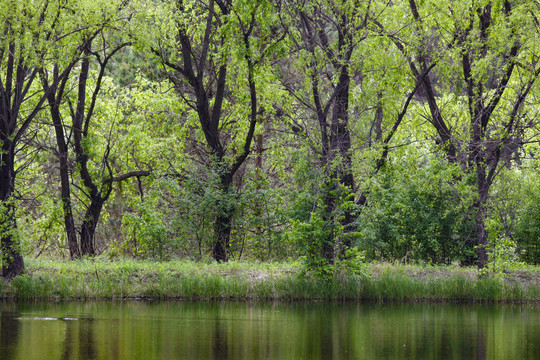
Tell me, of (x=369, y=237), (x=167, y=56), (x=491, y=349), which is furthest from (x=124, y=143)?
(x=491, y=349)

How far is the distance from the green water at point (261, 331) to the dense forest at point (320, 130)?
3.00m

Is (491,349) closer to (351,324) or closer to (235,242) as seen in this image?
(351,324)

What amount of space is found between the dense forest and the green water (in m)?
3.00

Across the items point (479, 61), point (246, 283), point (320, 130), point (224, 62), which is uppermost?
point (224, 62)

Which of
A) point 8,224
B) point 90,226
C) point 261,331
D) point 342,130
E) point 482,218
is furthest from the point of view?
point 90,226

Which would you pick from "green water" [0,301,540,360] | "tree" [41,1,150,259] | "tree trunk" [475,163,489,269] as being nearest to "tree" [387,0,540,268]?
"tree trunk" [475,163,489,269]

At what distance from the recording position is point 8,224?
19.5 metres

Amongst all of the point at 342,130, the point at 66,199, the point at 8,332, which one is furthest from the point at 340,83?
the point at 8,332

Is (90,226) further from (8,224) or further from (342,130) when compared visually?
(342,130)

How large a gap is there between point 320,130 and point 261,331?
1019 cm

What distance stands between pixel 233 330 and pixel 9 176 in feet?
30.8

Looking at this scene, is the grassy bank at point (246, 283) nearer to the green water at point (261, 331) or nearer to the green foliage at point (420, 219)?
the green water at point (261, 331)

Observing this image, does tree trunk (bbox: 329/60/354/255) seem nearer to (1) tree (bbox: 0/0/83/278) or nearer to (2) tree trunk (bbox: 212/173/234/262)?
(2) tree trunk (bbox: 212/173/234/262)

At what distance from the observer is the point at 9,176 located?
20141mm
